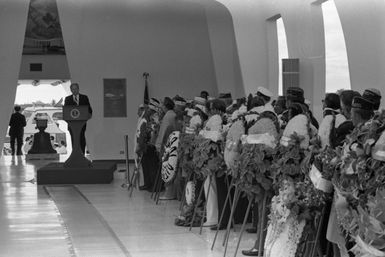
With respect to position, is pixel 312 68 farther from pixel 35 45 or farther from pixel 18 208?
pixel 35 45

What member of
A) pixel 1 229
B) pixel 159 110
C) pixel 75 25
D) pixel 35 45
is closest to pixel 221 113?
pixel 1 229

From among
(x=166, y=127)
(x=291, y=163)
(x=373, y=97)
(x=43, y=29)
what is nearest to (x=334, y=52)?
(x=166, y=127)

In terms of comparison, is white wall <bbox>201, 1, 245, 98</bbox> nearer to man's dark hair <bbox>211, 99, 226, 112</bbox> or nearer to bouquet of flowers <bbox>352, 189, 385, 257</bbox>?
man's dark hair <bbox>211, 99, 226, 112</bbox>

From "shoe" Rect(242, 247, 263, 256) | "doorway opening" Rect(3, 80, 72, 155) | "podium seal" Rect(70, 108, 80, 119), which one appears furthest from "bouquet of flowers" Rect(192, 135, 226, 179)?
"doorway opening" Rect(3, 80, 72, 155)

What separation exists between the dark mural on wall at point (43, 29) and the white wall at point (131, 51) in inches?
138

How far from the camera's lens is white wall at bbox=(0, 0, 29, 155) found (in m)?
24.1

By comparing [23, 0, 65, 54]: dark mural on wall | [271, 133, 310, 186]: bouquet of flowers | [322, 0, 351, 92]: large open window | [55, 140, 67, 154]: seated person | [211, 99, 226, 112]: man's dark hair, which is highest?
[23, 0, 65, 54]: dark mural on wall

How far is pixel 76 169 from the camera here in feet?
58.3

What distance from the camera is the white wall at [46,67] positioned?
29.2 meters

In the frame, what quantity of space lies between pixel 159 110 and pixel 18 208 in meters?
3.10

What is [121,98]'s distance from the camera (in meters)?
24.9

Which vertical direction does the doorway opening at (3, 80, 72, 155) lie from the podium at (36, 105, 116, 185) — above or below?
above

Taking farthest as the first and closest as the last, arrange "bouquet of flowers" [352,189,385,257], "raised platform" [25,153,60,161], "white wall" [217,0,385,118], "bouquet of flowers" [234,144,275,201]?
"raised platform" [25,153,60,161], "white wall" [217,0,385,118], "bouquet of flowers" [234,144,275,201], "bouquet of flowers" [352,189,385,257]

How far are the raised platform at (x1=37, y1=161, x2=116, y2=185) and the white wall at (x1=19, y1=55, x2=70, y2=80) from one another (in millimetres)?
11847
